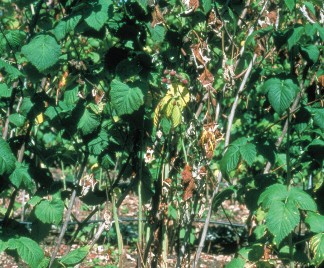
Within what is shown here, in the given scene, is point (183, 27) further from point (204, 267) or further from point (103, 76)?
point (204, 267)

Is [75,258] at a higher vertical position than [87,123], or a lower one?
lower

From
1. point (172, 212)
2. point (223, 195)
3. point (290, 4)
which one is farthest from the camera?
point (172, 212)

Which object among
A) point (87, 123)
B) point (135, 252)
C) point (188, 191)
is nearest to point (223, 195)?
point (188, 191)

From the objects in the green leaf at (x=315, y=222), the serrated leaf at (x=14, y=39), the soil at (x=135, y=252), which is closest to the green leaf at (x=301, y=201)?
the green leaf at (x=315, y=222)

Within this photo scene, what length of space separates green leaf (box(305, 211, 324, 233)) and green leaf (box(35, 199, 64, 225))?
1.17 m

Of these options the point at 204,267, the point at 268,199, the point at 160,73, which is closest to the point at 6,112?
the point at 160,73

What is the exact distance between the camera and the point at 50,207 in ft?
10.9

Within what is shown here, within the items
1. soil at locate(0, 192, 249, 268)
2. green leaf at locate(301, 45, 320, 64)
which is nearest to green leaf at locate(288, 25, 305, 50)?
green leaf at locate(301, 45, 320, 64)

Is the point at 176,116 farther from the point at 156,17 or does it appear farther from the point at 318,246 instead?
the point at 318,246

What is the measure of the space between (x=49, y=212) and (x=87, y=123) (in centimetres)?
48

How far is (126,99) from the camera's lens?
301cm

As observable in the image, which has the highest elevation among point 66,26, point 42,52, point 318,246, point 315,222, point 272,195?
point 66,26

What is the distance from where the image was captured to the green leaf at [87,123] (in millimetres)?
3188

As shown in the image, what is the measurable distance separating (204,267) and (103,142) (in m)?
2.51
